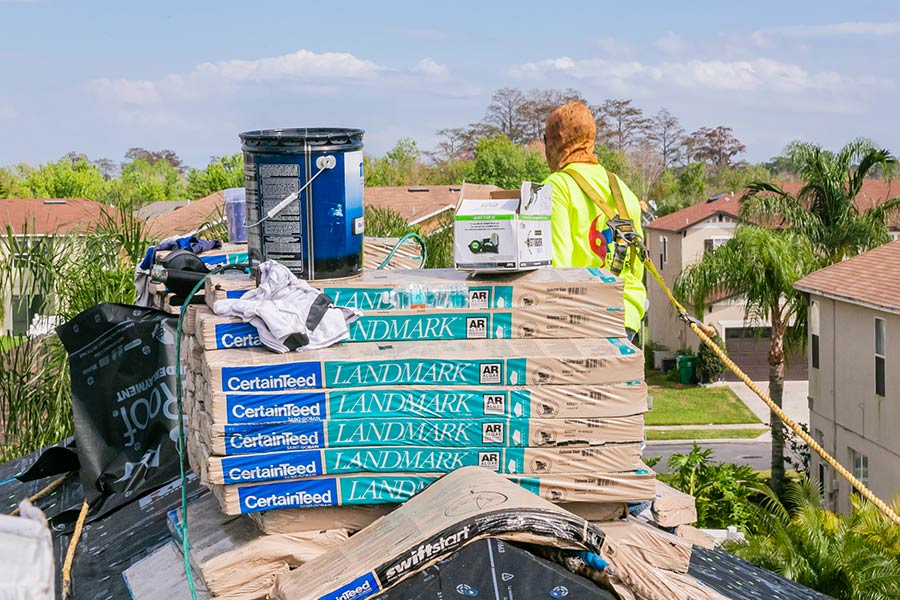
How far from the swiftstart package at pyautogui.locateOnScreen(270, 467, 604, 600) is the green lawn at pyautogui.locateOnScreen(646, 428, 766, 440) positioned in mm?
33056

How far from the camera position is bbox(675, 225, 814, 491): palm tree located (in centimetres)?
2883

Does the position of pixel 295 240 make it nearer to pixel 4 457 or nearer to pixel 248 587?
pixel 248 587

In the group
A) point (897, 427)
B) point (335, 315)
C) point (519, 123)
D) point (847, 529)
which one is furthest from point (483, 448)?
point (519, 123)

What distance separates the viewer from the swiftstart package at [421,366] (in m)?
3.73

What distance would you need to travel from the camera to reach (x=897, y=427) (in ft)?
77.0

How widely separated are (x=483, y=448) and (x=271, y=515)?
767 mm

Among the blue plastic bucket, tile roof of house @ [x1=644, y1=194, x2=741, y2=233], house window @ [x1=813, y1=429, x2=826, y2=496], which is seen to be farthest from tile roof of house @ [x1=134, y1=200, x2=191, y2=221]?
tile roof of house @ [x1=644, y1=194, x2=741, y2=233]

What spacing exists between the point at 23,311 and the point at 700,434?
2983 cm

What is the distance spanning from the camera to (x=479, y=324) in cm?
411

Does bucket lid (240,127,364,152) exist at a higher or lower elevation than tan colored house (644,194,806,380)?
higher

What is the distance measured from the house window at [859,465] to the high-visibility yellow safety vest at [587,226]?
72.1 feet

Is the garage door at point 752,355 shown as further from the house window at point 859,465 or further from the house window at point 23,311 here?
the house window at point 23,311

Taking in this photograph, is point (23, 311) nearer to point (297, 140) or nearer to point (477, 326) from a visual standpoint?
point (297, 140)

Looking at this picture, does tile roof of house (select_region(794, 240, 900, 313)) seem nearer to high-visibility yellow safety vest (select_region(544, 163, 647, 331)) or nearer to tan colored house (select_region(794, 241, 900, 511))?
tan colored house (select_region(794, 241, 900, 511))
